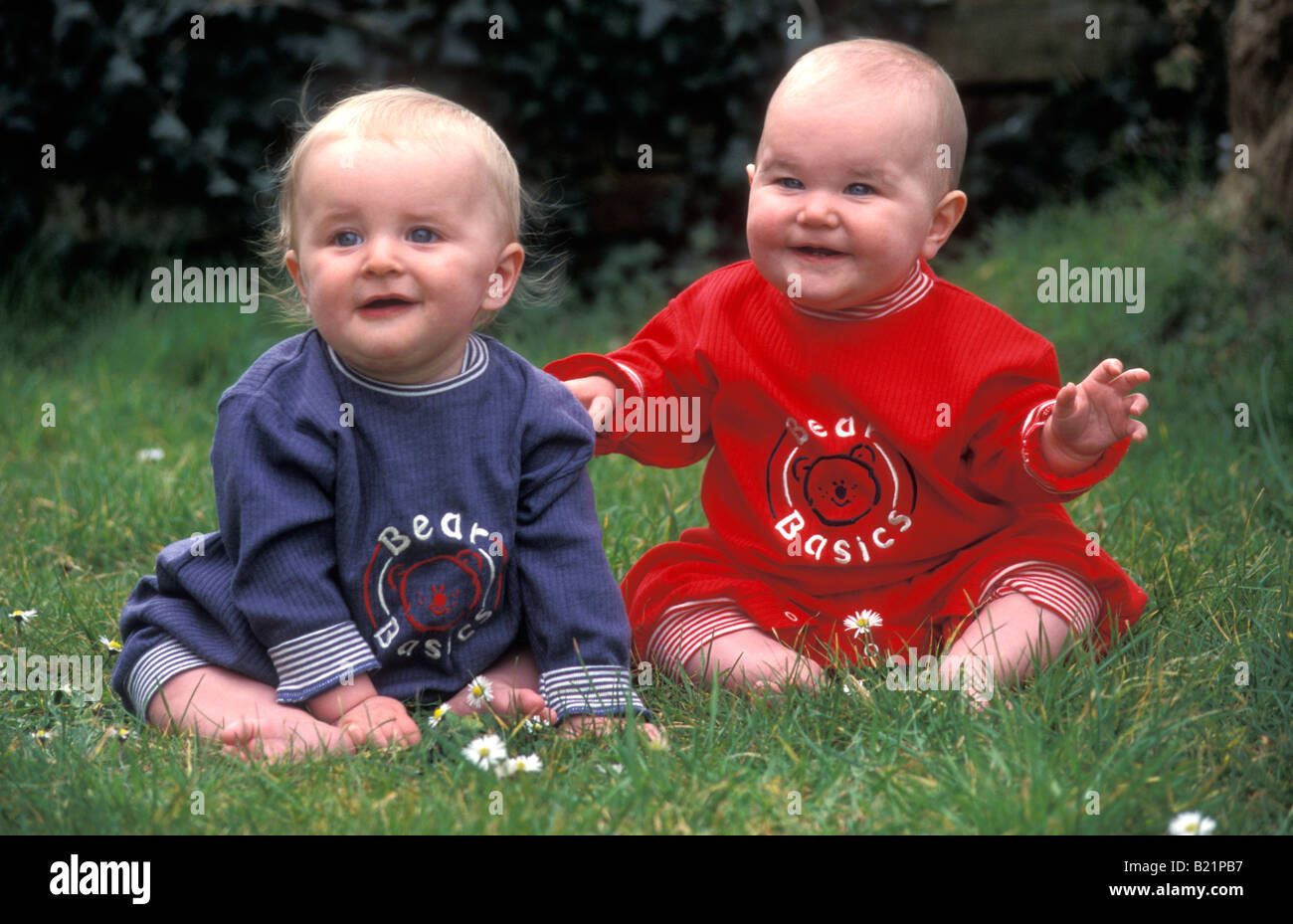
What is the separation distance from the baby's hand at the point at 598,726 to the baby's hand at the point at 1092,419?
2.62 feet

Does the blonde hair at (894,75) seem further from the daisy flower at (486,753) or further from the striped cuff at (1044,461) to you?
the daisy flower at (486,753)

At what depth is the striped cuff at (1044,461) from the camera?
2242 millimetres

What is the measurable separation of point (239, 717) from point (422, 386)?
59cm

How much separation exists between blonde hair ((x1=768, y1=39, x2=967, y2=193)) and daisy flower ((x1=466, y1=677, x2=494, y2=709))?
1084 millimetres

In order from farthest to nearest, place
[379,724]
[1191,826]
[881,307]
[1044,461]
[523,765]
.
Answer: [881,307] < [1044,461] < [379,724] < [523,765] < [1191,826]

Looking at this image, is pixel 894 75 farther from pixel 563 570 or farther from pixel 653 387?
pixel 563 570

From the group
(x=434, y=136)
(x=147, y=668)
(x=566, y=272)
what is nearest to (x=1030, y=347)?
(x=434, y=136)

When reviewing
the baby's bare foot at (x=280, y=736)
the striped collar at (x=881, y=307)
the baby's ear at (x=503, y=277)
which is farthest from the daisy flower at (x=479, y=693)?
the striped collar at (x=881, y=307)

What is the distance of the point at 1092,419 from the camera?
2.17 metres

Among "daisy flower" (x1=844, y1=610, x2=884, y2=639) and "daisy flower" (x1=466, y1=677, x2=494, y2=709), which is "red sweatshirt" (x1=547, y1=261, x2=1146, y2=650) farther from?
"daisy flower" (x1=466, y1=677, x2=494, y2=709)

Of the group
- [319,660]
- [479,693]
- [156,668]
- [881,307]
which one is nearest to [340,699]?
[319,660]

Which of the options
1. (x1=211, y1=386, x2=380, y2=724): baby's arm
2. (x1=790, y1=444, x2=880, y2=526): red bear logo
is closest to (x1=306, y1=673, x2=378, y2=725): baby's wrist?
(x1=211, y1=386, x2=380, y2=724): baby's arm

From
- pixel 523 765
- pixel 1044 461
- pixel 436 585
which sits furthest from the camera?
pixel 1044 461

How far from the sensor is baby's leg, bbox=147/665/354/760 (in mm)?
2029
